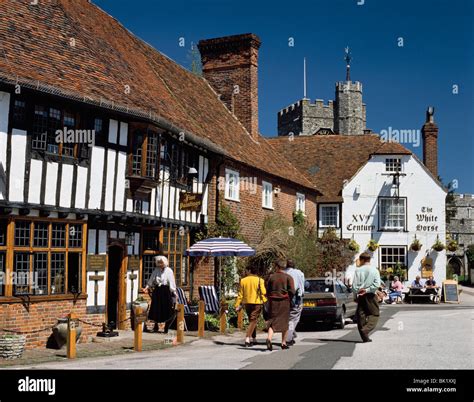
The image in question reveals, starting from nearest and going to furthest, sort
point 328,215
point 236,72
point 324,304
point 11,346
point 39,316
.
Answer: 1. point 11,346
2. point 39,316
3. point 324,304
4. point 236,72
5. point 328,215

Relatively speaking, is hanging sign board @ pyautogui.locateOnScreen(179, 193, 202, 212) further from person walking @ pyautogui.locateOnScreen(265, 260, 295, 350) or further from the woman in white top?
person walking @ pyautogui.locateOnScreen(265, 260, 295, 350)

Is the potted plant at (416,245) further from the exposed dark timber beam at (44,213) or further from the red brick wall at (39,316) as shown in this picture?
the exposed dark timber beam at (44,213)

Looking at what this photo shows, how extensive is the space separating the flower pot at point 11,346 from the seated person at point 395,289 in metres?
23.5

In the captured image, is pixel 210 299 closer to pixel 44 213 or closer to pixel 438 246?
pixel 44 213

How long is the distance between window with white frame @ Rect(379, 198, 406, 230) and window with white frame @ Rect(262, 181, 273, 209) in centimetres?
1215

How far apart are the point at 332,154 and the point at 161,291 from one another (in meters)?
26.9

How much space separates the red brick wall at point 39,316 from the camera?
13.1 m

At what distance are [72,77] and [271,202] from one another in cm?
1352

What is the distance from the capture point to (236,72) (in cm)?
2808

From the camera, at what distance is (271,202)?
27.4m

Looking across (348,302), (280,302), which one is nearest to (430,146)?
(348,302)

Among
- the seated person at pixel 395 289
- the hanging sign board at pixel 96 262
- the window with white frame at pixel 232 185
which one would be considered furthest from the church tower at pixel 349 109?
the hanging sign board at pixel 96 262

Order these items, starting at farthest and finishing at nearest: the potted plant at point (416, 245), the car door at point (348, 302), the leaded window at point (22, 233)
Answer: the potted plant at point (416, 245) → the car door at point (348, 302) → the leaded window at point (22, 233)
